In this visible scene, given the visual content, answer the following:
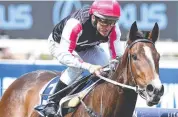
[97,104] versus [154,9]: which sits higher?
[97,104]

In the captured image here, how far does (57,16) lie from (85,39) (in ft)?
24.6

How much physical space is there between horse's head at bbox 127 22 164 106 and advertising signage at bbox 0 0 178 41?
7.47 meters

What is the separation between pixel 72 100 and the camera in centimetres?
637

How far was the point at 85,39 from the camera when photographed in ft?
21.1

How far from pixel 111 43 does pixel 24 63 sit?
3846 millimetres

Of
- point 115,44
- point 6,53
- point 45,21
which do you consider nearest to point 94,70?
point 115,44

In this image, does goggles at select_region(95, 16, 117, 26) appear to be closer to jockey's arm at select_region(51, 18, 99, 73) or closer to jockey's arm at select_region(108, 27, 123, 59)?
jockey's arm at select_region(51, 18, 99, 73)

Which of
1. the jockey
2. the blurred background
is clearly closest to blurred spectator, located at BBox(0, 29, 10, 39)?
the blurred background

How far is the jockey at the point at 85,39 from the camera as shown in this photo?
606 centimetres

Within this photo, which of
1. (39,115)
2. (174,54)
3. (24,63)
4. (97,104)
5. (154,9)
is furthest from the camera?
(174,54)

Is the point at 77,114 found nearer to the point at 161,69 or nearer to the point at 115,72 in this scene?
the point at 115,72

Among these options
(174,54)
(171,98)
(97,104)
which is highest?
(97,104)

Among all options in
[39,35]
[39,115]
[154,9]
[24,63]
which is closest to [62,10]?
[39,35]

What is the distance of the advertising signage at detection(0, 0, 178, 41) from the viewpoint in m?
13.5
